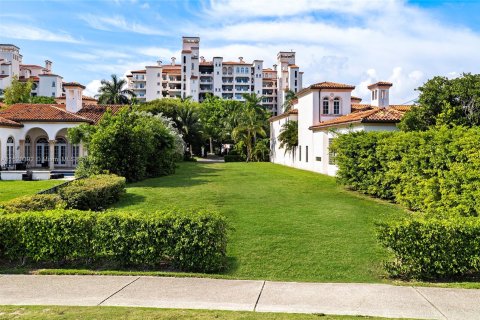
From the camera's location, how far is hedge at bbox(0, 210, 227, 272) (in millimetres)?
8875

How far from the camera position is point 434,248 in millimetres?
8547

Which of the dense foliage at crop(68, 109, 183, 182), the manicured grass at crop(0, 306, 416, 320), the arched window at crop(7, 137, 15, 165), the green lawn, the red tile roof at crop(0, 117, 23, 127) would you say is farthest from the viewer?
the arched window at crop(7, 137, 15, 165)

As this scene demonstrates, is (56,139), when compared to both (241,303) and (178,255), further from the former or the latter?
(241,303)

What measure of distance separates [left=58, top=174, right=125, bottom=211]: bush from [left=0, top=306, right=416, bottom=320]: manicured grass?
29.2 feet

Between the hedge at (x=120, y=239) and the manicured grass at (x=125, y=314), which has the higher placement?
the hedge at (x=120, y=239)

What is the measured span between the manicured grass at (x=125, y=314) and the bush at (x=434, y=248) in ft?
10.2

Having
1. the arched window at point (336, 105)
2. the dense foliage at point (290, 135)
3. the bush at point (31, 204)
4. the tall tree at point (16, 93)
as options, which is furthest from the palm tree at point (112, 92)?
the bush at point (31, 204)

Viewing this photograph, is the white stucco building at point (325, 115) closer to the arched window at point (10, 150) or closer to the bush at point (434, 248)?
the bush at point (434, 248)

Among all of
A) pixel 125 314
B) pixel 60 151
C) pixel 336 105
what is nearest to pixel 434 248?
pixel 125 314

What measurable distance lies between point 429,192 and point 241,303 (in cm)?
1013

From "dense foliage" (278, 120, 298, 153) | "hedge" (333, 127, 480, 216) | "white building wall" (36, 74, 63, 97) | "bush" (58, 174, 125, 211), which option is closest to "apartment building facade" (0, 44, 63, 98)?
"white building wall" (36, 74, 63, 97)

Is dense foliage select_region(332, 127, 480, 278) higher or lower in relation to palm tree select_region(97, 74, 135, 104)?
lower

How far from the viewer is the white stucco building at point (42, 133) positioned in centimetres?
3688

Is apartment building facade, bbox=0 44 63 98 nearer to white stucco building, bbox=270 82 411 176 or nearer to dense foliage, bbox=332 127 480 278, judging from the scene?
white stucco building, bbox=270 82 411 176
